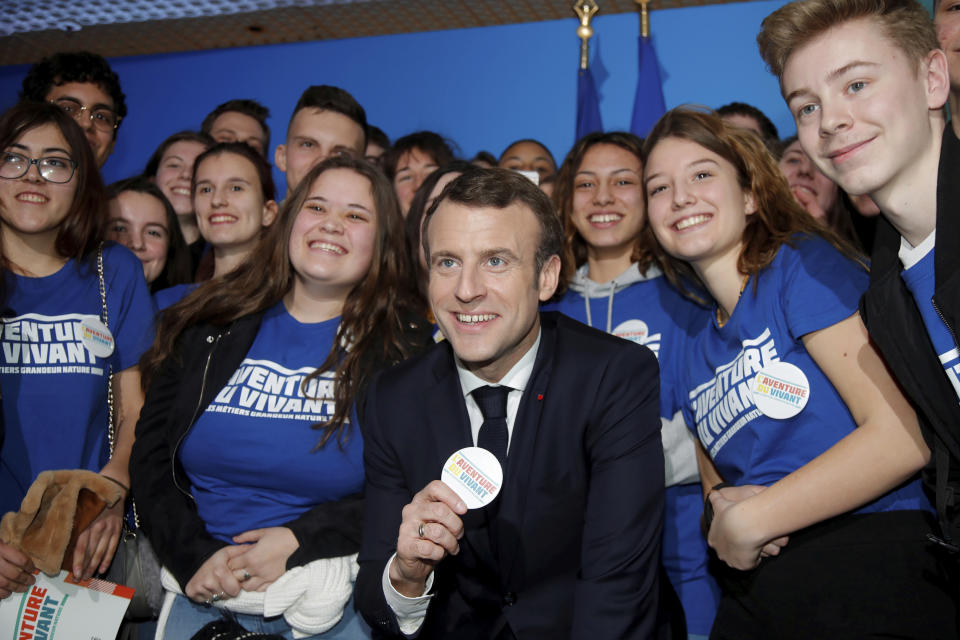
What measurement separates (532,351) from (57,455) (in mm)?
1613

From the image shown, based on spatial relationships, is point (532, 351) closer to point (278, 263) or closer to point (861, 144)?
point (861, 144)

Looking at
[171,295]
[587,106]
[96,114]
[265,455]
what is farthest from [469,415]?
[587,106]

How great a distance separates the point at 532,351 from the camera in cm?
210

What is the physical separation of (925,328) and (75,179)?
269 cm

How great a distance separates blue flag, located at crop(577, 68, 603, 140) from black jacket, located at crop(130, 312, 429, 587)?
2472 mm

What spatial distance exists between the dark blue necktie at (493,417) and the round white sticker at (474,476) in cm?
30

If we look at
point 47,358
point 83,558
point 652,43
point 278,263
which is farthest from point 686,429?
point 652,43

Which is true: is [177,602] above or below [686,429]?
below

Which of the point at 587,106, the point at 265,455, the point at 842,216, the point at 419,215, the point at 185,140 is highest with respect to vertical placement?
the point at 587,106

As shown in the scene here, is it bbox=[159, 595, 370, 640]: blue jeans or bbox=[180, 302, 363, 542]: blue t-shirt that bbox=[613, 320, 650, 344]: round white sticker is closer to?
bbox=[180, 302, 363, 542]: blue t-shirt

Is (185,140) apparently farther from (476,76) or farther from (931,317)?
(931,317)

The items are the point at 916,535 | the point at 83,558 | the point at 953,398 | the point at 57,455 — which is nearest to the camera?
the point at 953,398

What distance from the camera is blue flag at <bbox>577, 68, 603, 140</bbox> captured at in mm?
4656

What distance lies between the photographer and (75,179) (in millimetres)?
2748
